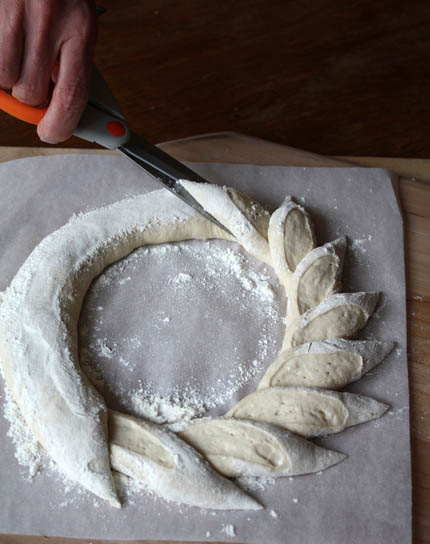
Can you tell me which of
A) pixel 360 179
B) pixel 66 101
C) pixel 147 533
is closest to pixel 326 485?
pixel 147 533

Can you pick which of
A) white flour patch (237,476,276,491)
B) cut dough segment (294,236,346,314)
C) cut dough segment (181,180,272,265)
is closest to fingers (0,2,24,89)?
cut dough segment (181,180,272,265)

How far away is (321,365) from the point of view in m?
1.33

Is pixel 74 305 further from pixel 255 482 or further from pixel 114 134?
pixel 255 482

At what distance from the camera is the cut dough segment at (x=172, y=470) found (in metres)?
1.18

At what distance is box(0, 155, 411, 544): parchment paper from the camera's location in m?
1.20

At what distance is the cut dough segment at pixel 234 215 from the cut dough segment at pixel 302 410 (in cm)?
44

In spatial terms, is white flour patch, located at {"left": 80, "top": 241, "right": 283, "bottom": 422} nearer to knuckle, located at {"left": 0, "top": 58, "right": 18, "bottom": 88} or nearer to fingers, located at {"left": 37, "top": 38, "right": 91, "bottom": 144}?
fingers, located at {"left": 37, "top": 38, "right": 91, "bottom": 144}

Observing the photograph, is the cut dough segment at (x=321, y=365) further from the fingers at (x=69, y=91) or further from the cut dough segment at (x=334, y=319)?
the fingers at (x=69, y=91)

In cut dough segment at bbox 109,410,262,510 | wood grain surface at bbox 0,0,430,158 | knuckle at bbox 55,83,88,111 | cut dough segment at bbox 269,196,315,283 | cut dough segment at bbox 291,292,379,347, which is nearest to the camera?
cut dough segment at bbox 109,410,262,510

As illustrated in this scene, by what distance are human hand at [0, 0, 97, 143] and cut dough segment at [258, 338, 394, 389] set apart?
79 centimetres

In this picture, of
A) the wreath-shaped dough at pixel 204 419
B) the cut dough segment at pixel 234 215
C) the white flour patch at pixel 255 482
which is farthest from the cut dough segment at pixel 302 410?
the cut dough segment at pixel 234 215

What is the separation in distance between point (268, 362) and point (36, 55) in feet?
3.07

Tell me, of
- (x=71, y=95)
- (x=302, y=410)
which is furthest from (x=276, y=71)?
(x=302, y=410)

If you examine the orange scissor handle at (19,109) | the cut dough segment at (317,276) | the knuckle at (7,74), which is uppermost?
the knuckle at (7,74)
